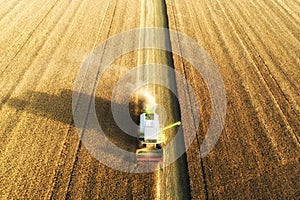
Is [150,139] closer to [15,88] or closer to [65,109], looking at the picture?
[65,109]

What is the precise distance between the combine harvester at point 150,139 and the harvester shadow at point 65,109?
0.84m

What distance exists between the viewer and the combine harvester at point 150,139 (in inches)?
476

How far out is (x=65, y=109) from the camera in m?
14.8

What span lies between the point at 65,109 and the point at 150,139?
18.4ft

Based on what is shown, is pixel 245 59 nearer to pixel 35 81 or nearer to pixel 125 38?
pixel 125 38

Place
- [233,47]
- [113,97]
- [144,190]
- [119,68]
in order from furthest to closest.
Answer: [233,47], [119,68], [113,97], [144,190]

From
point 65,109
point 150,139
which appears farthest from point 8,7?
point 150,139

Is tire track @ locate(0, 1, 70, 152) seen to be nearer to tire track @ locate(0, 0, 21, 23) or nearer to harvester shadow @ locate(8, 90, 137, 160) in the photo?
harvester shadow @ locate(8, 90, 137, 160)

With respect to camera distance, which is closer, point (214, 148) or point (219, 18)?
point (214, 148)

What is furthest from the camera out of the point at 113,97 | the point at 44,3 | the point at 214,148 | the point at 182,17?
the point at 44,3

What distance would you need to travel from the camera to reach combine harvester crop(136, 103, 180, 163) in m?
12.1

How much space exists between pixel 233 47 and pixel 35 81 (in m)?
14.9

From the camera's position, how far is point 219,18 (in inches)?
1024

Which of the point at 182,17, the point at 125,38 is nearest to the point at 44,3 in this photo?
the point at 125,38
